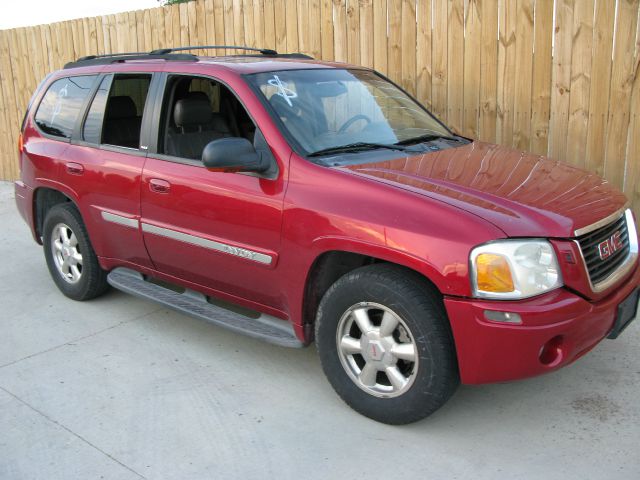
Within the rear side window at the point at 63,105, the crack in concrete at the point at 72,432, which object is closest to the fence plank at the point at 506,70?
the rear side window at the point at 63,105

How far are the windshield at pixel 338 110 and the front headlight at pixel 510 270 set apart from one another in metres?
1.25

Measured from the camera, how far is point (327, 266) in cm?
368

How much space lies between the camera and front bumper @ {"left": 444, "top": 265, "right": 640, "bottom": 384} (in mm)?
2982

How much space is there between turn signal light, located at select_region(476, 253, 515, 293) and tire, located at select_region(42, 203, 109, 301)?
128 inches

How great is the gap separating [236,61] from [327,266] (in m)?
1.63

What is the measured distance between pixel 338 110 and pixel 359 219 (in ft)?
3.75

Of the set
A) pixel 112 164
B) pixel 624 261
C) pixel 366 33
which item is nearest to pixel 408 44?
pixel 366 33

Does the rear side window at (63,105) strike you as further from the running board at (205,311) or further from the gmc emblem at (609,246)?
the gmc emblem at (609,246)

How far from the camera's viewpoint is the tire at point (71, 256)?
518 cm

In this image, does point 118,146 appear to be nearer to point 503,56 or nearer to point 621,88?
point 503,56

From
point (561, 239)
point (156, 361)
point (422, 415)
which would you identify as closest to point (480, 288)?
point (561, 239)

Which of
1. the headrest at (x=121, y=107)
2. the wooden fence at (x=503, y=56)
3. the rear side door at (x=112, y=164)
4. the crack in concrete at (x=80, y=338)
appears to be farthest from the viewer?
the wooden fence at (x=503, y=56)

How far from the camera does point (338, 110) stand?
167 inches

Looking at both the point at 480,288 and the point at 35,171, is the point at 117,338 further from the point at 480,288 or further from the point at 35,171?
the point at 480,288
